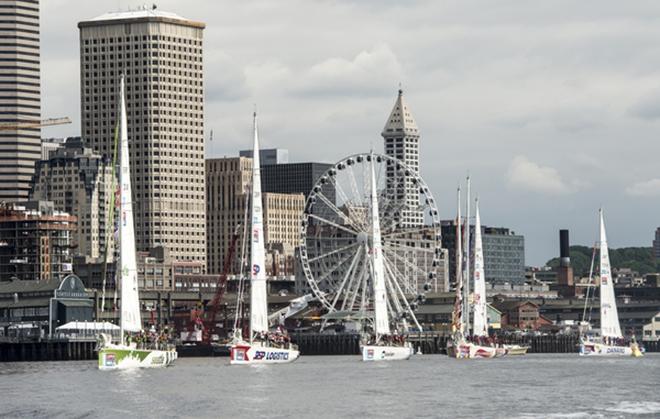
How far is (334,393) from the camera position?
141875mm

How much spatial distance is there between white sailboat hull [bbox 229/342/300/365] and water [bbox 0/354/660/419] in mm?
1094

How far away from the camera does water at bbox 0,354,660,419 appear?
12331 cm

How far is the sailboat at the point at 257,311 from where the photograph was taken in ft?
588

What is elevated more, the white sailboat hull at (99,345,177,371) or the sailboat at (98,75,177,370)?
the sailboat at (98,75,177,370)

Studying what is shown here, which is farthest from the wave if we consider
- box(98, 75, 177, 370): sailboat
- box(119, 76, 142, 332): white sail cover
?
box(98, 75, 177, 370): sailboat

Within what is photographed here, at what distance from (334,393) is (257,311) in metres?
38.8

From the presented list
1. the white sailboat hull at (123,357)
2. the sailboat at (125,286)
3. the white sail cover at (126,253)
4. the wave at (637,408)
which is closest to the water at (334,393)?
the wave at (637,408)

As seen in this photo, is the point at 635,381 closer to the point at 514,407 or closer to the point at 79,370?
the point at 514,407

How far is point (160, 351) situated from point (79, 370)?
77.4ft

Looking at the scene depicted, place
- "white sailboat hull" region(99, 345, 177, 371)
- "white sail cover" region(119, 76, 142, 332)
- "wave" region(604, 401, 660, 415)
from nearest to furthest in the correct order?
"wave" region(604, 401, 660, 415), "white sail cover" region(119, 76, 142, 332), "white sailboat hull" region(99, 345, 177, 371)

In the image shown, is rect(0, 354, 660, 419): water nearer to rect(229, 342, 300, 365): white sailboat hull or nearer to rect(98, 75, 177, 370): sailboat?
rect(229, 342, 300, 365): white sailboat hull

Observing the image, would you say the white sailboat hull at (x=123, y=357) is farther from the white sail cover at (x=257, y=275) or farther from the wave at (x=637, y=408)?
the wave at (x=637, y=408)

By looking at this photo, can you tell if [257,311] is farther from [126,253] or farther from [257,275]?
[126,253]

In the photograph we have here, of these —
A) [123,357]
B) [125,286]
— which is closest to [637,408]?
[125,286]
